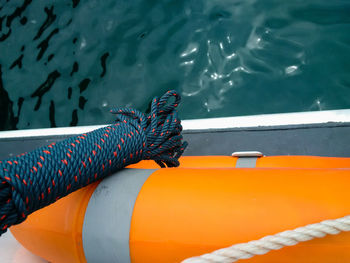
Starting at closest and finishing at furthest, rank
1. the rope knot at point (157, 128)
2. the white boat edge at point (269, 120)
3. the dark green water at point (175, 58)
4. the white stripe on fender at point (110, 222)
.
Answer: the white stripe on fender at point (110, 222) → the rope knot at point (157, 128) → the white boat edge at point (269, 120) → the dark green water at point (175, 58)

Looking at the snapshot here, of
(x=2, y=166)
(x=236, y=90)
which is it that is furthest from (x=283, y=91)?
(x=2, y=166)

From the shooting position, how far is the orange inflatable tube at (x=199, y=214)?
473 mm

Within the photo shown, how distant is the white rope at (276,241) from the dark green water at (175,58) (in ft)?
3.82

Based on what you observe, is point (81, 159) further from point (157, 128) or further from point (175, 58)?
point (175, 58)

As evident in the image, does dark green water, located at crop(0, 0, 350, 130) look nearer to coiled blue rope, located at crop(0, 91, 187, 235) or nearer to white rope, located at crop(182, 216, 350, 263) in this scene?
coiled blue rope, located at crop(0, 91, 187, 235)

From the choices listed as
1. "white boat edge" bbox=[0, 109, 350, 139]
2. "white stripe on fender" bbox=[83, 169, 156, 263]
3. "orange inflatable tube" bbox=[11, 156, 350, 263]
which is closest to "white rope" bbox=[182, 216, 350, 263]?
"orange inflatable tube" bbox=[11, 156, 350, 263]

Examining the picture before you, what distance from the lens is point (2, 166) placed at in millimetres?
496

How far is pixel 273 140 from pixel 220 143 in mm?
155

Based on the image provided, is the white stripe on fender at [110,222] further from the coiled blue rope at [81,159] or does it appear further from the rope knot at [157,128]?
the rope knot at [157,128]

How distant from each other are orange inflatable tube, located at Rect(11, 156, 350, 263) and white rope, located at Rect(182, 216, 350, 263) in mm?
35

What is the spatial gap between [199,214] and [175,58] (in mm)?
1403

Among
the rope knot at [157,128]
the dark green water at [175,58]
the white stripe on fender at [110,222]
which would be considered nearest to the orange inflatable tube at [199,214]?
the white stripe on fender at [110,222]

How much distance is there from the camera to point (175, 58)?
181 cm

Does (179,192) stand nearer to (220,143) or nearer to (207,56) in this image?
(220,143)
